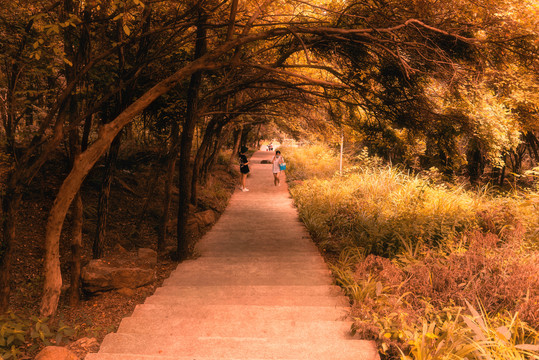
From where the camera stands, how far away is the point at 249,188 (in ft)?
53.3

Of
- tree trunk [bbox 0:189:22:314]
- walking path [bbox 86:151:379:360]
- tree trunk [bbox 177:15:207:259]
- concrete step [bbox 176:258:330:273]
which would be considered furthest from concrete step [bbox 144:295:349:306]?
tree trunk [bbox 177:15:207:259]

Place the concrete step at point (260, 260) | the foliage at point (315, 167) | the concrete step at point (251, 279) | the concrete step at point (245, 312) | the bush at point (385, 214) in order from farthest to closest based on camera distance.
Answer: the foliage at point (315, 167) → the concrete step at point (260, 260) → the bush at point (385, 214) → the concrete step at point (251, 279) → the concrete step at point (245, 312)

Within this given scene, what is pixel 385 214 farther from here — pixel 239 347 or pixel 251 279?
pixel 239 347

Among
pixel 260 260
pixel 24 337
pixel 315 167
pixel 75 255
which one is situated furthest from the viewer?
pixel 315 167

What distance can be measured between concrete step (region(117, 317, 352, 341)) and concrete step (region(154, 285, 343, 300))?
963 millimetres

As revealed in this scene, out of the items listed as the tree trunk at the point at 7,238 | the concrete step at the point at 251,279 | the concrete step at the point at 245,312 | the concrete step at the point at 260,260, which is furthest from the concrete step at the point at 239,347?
the concrete step at the point at 260,260

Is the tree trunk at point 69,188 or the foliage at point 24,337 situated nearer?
the foliage at point 24,337

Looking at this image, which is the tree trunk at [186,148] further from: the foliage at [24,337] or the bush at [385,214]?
the foliage at [24,337]

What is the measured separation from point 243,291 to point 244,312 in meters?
0.93

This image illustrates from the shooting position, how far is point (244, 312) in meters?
4.05

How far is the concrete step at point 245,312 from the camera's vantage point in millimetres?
3945

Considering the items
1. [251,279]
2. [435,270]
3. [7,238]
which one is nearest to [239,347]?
[251,279]

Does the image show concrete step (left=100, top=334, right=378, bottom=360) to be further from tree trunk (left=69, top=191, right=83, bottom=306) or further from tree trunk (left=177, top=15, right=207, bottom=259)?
tree trunk (left=177, top=15, right=207, bottom=259)

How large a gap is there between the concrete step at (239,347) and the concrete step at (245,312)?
1.78 feet
